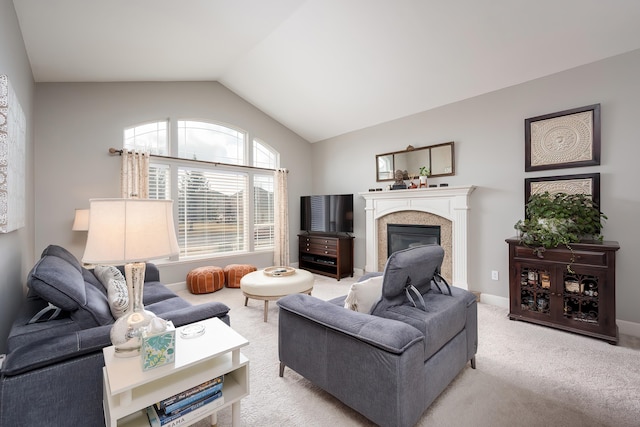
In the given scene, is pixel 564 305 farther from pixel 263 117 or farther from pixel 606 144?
pixel 263 117

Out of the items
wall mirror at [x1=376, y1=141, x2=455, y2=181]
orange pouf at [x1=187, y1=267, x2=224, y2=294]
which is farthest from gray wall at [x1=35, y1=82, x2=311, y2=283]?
wall mirror at [x1=376, y1=141, x2=455, y2=181]

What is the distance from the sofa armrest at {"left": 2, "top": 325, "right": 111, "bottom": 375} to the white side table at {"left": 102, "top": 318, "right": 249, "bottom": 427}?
4.1 inches

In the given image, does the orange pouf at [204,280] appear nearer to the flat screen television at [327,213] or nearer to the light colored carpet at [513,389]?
the light colored carpet at [513,389]

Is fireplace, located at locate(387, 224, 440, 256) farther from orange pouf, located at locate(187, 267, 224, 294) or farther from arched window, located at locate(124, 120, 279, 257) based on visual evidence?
orange pouf, located at locate(187, 267, 224, 294)

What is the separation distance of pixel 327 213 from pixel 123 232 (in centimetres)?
429

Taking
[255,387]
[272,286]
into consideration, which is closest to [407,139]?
[272,286]

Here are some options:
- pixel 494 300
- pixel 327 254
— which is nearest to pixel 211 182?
pixel 327 254

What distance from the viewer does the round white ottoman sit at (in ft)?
10.2

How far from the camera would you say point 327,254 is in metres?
5.21

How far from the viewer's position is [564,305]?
283 cm

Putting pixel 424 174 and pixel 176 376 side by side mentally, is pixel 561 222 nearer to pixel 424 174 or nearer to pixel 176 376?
pixel 424 174

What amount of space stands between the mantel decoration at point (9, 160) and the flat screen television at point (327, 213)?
13.3 feet

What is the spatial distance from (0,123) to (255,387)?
230 cm

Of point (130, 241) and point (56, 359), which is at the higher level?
point (130, 241)
